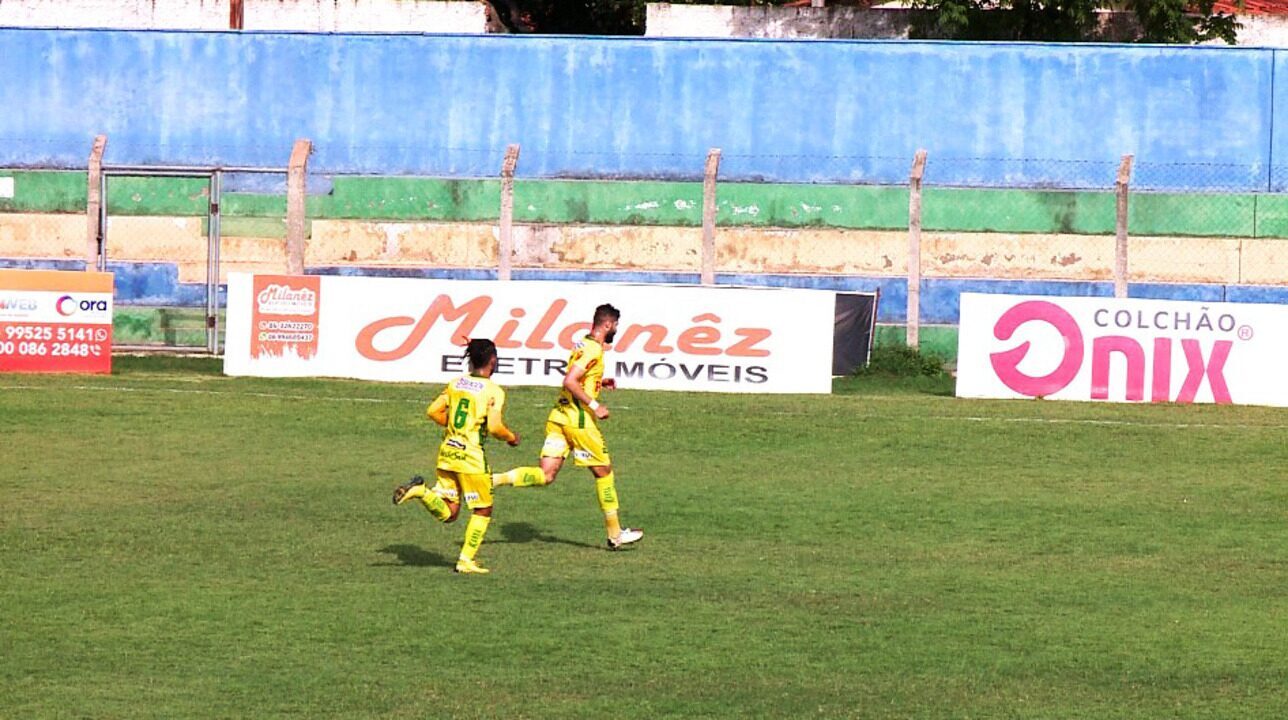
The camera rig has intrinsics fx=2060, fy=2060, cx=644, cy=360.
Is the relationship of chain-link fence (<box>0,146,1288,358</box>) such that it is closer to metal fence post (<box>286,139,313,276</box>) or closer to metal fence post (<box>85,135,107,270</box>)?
metal fence post (<box>85,135,107,270</box>)

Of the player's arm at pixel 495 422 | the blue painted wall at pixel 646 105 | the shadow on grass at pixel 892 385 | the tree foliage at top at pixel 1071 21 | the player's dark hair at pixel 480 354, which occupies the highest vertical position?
the tree foliage at top at pixel 1071 21

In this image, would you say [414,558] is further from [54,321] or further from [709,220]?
[709,220]

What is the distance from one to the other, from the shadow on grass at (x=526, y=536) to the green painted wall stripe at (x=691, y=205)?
1673 centimetres

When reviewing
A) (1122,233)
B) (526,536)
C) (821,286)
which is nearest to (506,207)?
(821,286)

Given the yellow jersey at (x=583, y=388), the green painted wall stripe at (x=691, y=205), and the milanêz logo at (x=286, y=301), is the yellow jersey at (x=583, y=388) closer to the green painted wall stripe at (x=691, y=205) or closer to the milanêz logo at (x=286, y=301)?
the milanêz logo at (x=286, y=301)

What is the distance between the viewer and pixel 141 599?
41.5 ft

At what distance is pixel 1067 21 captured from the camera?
36.7 meters

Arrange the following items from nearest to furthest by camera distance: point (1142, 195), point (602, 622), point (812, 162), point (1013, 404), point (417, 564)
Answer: point (602, 622) → point (417, 564) → point (1013, 404) → point (1142, 195) → point (812, 162)

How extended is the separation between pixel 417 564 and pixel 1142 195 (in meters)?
20.3

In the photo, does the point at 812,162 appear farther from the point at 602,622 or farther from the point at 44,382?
the point at 602,622

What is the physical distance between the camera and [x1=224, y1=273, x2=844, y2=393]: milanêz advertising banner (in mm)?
25703

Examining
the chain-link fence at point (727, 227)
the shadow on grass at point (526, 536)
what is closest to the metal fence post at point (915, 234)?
the chain-link fence at point (727, 227)

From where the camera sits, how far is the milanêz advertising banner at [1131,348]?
24969 mm

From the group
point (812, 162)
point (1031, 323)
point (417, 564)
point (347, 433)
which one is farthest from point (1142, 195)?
point (417, 564)
